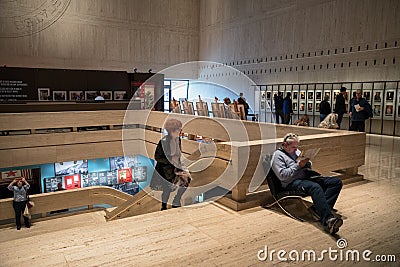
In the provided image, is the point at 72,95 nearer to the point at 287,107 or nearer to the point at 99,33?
the point at 99,33

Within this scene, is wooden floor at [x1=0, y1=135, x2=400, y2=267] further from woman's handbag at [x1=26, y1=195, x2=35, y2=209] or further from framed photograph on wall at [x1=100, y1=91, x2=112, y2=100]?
framed photograph on wall at [x1=100, y1=91, x2=112, y2=100]

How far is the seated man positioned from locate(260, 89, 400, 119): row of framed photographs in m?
10.2

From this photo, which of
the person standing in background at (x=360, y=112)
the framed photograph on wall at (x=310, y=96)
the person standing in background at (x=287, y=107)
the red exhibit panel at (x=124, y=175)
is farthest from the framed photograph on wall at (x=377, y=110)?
the red exhibit panel at (x=124, y=175)

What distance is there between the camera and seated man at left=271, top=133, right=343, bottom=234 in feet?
14.1

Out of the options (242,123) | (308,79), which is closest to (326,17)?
(308,79)

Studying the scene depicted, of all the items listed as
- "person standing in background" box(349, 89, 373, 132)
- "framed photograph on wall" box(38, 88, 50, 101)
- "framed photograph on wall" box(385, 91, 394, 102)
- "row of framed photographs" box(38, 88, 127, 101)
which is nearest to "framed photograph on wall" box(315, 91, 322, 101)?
"framed photograph on wall" box(385, 91, 394, 102)

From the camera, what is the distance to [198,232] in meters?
4.15

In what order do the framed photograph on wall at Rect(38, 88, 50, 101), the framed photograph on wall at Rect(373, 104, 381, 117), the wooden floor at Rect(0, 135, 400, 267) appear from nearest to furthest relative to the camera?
the wooden floor at Rect(0, 135, 400, 267) < the framed photograph on wall at Rect(373, 104, 381, 117) < the framed photograph on wall at Rect(38, 88, 50, 101)

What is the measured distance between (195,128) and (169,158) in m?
6.16

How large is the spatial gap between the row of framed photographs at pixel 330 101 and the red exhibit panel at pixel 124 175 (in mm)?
8157

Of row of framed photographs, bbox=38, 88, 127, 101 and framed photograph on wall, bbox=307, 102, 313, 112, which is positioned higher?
row of framed photographs, bbox=38, 88, 127, 101

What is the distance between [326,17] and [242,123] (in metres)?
9.74

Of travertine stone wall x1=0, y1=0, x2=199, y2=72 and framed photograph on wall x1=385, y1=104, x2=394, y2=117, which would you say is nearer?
framed photograph on wall x1=385, y1=104, x2=394, y2=117

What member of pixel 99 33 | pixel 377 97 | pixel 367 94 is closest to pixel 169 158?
pixel 377 97
